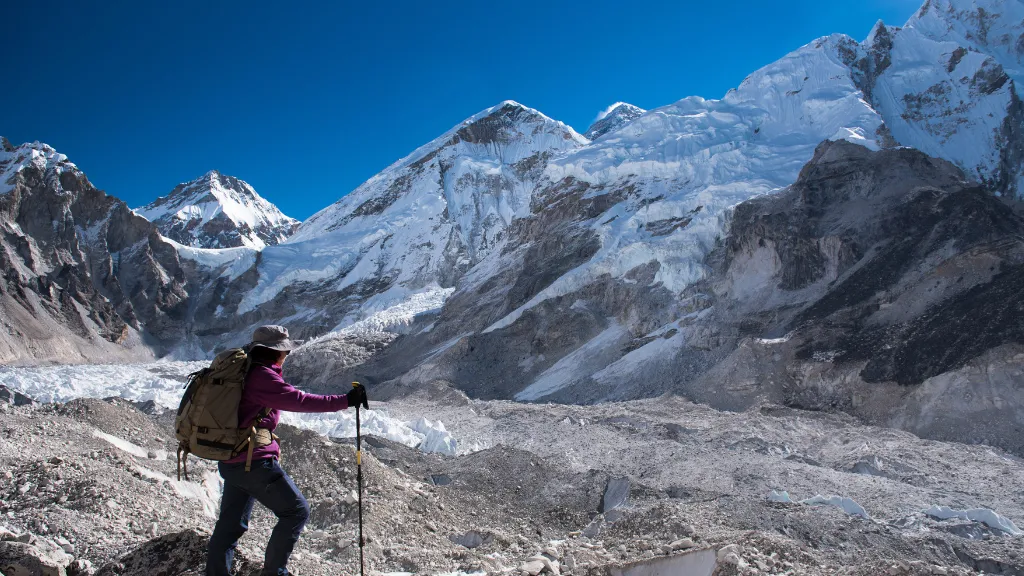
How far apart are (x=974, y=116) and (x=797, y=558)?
6342 centimetres

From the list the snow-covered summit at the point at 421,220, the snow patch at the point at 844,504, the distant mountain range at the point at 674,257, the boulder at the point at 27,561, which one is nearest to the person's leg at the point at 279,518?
the boulder at the point at 27,561

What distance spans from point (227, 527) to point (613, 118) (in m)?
147

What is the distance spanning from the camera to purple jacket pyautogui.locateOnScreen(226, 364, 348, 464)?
4.03 meters

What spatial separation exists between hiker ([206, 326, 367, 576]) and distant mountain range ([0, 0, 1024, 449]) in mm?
22012

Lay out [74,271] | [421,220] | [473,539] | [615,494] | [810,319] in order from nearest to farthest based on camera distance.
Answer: [473,539], [615,494], [810,319], [74,271], [421,220]

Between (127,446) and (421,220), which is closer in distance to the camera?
(127,446)

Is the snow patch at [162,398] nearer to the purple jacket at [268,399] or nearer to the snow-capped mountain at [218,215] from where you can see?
the purple jacket at [268,399]

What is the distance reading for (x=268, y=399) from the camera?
13.3 feet

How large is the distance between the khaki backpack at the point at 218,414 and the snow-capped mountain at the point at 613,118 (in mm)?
132319

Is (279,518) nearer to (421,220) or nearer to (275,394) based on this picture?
(275,394)

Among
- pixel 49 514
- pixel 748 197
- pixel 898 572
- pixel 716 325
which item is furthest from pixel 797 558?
pixel 748 197

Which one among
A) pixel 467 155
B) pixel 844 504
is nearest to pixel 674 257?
pixel 844 504

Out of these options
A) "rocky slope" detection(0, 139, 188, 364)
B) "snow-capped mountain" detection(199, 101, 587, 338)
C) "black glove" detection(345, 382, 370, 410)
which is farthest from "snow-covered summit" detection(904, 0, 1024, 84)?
"rocky slope" detection(0, 139, 188, 364)

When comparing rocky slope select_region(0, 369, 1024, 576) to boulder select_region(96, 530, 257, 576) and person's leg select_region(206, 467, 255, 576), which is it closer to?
boulder select_region(96, 530, 257, 576)
